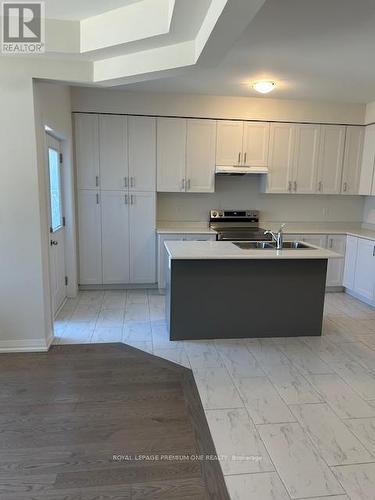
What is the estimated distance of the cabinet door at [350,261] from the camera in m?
4.85

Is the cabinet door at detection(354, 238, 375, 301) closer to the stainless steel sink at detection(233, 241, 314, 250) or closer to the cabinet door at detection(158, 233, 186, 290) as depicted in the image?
the stainless steel sink at detection(233, 241, 314, 250)

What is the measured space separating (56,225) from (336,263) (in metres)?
3.79

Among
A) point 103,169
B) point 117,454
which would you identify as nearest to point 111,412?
point 117,454

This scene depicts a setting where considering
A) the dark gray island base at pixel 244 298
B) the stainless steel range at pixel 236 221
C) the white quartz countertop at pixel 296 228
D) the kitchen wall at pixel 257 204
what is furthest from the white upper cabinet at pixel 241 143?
the dark gray island base at pixel 244 298

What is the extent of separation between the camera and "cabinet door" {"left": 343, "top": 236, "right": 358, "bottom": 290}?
4.85 meters

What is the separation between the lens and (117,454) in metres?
2.00

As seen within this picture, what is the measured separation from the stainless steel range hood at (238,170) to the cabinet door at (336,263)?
1.35 m

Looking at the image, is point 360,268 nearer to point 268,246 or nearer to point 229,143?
point 268,246

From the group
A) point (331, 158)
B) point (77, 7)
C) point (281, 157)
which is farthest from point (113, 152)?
point (331, 158)

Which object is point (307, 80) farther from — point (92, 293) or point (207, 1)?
point (92, 293)


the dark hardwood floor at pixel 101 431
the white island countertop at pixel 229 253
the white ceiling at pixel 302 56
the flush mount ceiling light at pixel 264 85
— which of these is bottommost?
the dark hardwood floor at pixel 101 431

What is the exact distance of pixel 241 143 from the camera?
15.9 ft

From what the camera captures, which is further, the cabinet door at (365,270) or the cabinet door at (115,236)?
the cabinet door at (115,236)

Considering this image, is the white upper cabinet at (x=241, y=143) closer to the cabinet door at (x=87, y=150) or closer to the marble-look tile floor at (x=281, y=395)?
the cabinet door at (x=87, y=150)
